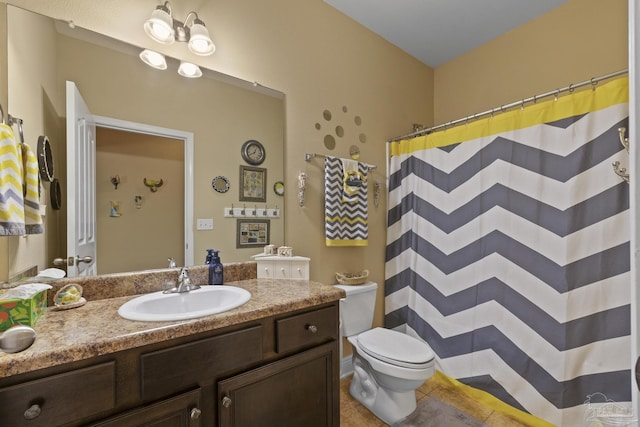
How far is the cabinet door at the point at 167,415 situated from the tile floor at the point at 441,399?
1.13 m

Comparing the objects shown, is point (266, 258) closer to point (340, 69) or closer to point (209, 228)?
point (209, 228)

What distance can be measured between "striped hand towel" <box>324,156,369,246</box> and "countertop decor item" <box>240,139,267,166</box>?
474 millimetres

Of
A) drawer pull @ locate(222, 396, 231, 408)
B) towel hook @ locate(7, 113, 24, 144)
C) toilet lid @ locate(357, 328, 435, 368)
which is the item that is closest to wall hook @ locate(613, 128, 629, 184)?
toilet lid @ locate(357, 328, 435, 368)

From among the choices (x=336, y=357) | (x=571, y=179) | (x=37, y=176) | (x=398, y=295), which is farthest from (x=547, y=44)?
(x=37, y=176)

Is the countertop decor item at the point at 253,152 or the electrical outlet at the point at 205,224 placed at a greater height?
the countertop decor item at the point at 253,152

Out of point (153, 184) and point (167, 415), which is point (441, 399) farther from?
point (153, 184)

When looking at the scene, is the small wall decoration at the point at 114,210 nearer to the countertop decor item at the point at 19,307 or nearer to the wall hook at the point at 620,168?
the countertop decor item at the point at 19,307

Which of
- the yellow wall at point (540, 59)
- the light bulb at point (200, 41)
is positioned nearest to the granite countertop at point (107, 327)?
the light bulb at point (200, 41)

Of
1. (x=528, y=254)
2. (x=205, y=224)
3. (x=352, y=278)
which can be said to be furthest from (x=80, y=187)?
(x=528, y=254)

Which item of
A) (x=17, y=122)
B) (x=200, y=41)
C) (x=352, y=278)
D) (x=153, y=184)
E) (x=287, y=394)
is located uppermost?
(x=200, y=41)

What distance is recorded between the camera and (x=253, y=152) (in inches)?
67.0

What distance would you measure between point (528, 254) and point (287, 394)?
1565 millimetres

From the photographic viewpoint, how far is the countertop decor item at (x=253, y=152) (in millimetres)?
1671

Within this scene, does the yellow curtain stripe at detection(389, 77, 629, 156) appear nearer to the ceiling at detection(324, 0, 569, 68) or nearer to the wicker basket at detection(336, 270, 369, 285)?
the ceiling at detection(324, 0, 569, 68)
